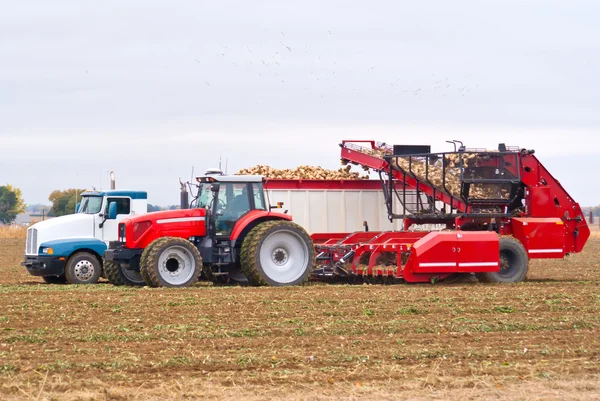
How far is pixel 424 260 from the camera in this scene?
1783 cm

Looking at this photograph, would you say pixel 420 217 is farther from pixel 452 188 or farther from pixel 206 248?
pixel 206 248

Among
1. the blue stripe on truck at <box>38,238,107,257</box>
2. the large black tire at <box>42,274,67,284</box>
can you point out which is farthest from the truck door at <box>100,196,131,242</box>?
the large black tire at <box>42,274,67,284</box>

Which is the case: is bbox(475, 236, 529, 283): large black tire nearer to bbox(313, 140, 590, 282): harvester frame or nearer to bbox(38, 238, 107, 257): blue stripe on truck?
bbox(313, 140, 590, 282): harvester frame

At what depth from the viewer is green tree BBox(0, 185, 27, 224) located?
10731 cm

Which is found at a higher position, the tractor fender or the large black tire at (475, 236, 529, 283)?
the tractor fender

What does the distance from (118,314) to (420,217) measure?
8788 mm

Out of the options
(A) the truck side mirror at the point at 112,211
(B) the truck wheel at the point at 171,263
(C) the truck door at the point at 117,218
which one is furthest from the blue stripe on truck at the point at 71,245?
(B) the truck wheel at the point at 171,263

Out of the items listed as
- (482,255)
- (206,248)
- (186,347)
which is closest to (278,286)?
(206,248)

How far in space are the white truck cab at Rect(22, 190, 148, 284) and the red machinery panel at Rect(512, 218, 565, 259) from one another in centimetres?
881

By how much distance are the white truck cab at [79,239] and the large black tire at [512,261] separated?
821 centimetres

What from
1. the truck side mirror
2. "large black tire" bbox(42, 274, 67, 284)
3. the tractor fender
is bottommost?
"large black tire" bbox(42, 274, 67, 284)

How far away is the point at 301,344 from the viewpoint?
35.8 feet

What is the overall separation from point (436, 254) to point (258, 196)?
363 centimetres

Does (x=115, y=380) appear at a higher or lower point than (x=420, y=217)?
lower
